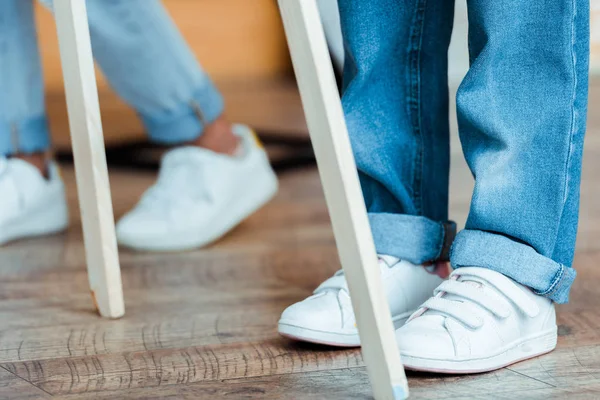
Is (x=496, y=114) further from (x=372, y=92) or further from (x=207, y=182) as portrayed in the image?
(x=207, y=182)

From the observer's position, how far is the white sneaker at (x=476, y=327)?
65cm

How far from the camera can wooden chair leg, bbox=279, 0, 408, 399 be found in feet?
1.81

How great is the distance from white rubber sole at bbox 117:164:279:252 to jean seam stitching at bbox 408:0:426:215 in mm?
436

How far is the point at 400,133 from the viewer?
0.79 metres

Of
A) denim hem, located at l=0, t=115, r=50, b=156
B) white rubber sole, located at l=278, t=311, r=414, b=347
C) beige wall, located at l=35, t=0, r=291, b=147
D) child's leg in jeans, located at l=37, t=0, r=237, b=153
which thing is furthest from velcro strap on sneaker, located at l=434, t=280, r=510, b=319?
beige wall, located at l=35, t=0, r=291, b=147

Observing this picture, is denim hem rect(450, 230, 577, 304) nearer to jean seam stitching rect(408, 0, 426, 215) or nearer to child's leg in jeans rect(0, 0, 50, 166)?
jean seam stitching rect(408, 0, 426, 215)

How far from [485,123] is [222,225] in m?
0.59

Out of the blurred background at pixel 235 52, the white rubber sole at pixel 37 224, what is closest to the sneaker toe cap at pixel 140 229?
the white rubber sole at pixel 37 224

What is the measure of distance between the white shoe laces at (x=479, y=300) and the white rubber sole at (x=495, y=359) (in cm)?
3

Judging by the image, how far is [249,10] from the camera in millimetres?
3678

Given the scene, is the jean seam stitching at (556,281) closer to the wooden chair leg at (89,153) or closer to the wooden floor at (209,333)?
the wooden floor at (209,333)

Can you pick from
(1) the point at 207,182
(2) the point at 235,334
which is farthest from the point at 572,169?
(1) the point at 207,182

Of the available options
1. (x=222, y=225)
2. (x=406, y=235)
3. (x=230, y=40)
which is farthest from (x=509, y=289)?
(x=230, y=40)

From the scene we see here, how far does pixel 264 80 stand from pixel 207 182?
2.61m
